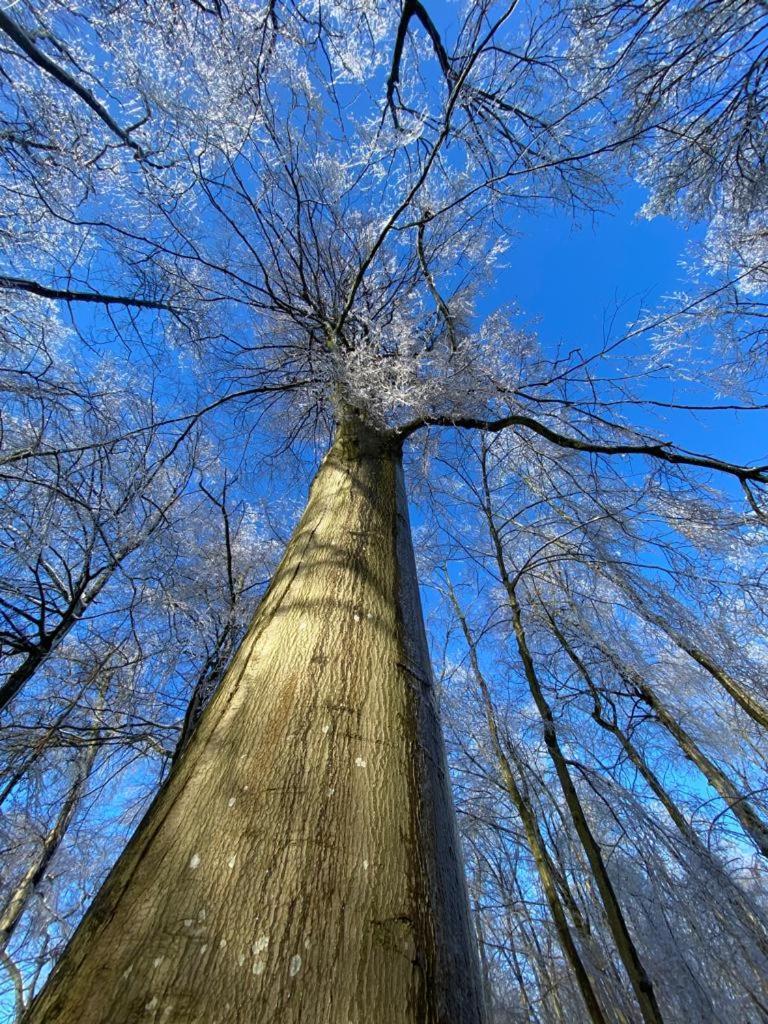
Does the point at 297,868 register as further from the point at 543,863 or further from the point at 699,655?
the point at 699,655

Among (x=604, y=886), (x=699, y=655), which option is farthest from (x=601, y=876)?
(x=699, y=655)

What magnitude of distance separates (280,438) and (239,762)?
3.76 m

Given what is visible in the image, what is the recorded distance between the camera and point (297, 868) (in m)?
0.55

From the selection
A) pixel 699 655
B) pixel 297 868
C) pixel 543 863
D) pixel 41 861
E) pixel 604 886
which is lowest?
pixel 297 868

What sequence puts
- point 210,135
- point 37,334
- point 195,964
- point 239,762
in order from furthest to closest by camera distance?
point 37,334
point 210,135
point 239,762
point 195,964

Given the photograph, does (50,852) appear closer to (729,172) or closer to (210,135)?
(210,135)

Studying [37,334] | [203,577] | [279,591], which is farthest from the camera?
[203,577]

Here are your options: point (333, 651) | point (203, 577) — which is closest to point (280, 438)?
point (203, 577)

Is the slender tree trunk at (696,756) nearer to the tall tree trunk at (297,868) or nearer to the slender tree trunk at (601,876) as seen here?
the slender tree trunk at (601,876)

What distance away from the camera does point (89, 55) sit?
2312 mm

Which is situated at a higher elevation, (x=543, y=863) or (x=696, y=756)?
(x=696, y=756)

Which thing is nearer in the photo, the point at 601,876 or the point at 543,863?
the point at 601,876

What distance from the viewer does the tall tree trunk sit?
44 cm

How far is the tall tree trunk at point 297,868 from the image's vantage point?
0.44 metres
